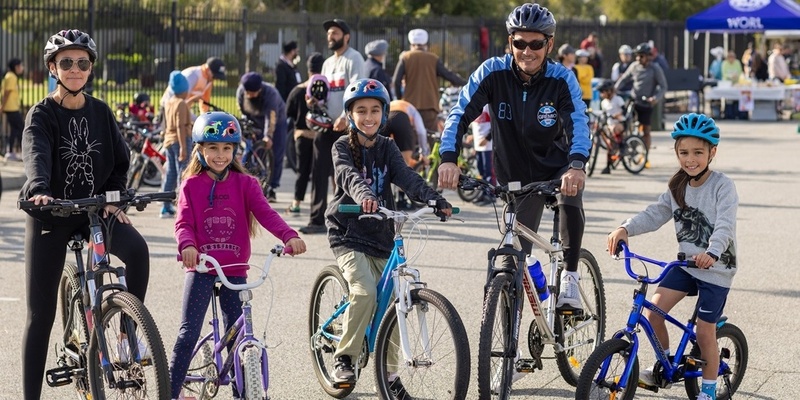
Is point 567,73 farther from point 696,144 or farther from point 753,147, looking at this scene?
point 753,147

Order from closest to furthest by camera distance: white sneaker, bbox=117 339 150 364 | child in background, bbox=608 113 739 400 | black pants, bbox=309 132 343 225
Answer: white sneaker, bbox=117 339 150 364
child in background, bbox=608 113 739 400
black pants, bbox=309 132 343 225

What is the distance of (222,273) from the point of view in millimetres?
5227

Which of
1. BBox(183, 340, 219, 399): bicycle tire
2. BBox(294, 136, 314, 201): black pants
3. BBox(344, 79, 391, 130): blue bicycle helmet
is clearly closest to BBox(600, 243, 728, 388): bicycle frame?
BBox(344, 79, 391, 130): blue bicycle helmet

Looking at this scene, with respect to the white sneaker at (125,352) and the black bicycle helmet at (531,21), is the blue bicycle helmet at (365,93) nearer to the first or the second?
the black bicycle helmet at (531,21)

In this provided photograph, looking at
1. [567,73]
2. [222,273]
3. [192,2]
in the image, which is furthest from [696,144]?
[192,2]

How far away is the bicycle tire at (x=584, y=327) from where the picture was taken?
6.64 metres

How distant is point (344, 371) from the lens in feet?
20.4

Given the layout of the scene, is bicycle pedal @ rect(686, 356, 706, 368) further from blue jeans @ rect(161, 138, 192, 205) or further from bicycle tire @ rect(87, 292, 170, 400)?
blue jeans @ rect(161, 138, 192, 205)

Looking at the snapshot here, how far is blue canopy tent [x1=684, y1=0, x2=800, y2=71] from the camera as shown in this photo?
29938 mm

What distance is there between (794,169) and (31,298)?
15.5 meters

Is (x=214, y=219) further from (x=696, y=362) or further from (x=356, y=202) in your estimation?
(x=696, y=362)

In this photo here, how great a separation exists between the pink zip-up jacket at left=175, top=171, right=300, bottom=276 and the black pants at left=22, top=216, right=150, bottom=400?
0.82ft

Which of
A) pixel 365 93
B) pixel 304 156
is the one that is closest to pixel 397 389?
pixel 365 93

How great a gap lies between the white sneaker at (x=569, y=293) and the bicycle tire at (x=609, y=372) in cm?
75
